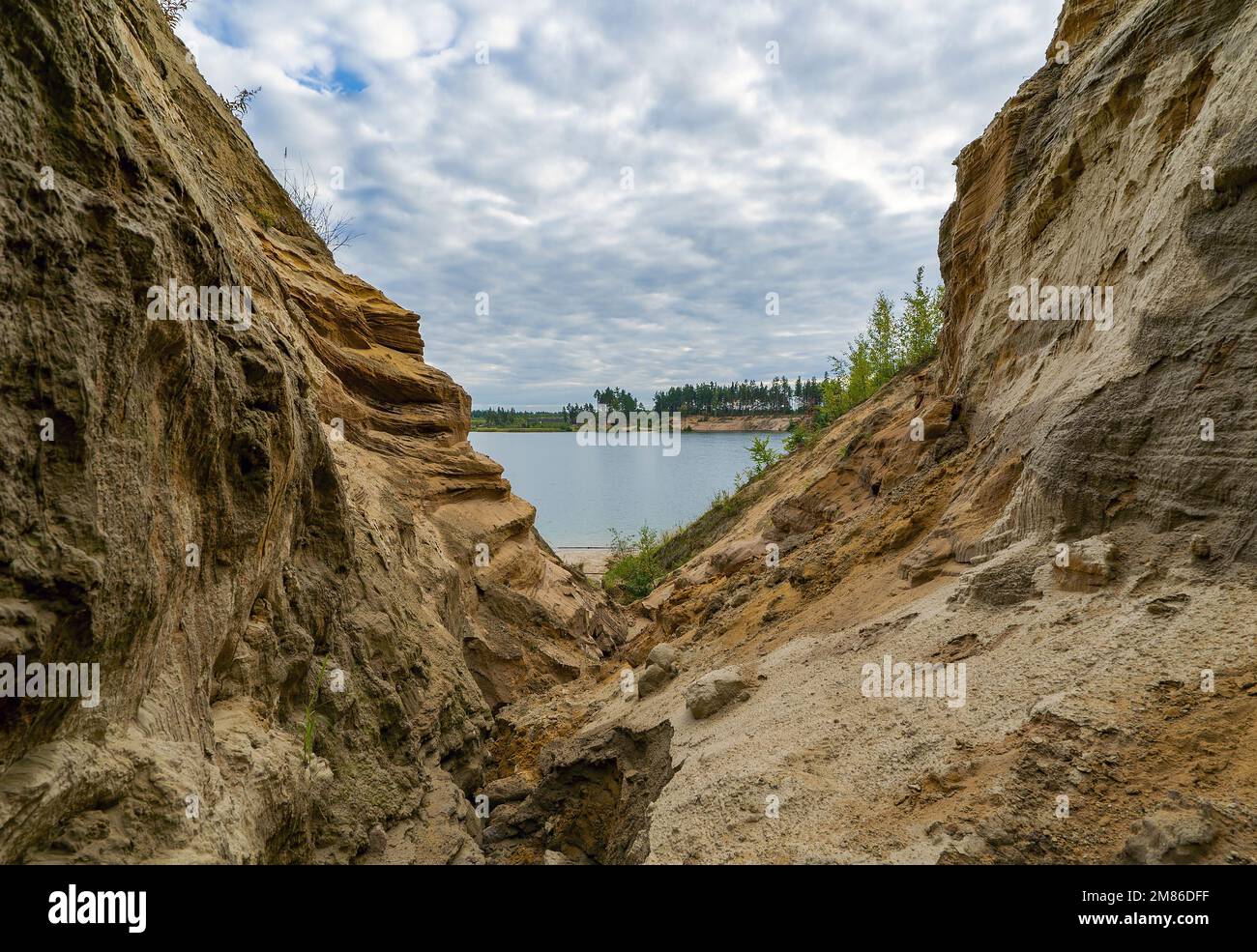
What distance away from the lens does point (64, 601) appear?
115 inches

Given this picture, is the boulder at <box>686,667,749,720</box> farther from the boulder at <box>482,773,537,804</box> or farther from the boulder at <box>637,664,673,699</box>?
the boulder at <box>482,773,537,804</box>

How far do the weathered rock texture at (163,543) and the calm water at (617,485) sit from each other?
36.0 ft

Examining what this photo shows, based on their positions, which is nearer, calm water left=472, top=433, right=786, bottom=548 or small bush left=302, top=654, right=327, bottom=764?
small bush left=302, top=654, right=327, bottom=764

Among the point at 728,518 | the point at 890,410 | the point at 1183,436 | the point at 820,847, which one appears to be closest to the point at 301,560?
the point at 820,847

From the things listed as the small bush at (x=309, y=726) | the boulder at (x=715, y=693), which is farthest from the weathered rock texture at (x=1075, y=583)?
the small bush at (x=309, y=726)

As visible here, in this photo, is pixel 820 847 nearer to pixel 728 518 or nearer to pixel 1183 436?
pixel 1183 436

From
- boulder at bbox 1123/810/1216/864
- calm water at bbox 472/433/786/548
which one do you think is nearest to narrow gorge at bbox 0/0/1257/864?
boulder at bbox 1123/810/1216/864

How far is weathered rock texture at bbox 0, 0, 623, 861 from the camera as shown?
2.85 meters

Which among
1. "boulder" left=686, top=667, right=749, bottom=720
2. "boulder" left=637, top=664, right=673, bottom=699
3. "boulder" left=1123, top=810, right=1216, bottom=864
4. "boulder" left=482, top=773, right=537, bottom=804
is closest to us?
"boulder" left=1123, top=810, right=1216, bottom=864

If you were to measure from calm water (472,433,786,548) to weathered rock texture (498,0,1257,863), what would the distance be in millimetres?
12781

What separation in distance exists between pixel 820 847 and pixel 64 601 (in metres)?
4.10

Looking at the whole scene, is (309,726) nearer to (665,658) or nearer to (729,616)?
(665,658)

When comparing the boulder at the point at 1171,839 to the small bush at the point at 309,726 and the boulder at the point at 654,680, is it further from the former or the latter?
the boulder at the point at 654,680

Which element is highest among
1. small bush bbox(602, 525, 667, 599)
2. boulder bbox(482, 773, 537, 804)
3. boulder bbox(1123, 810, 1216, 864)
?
boulder bbox(1123, 810, 1216, 864)
